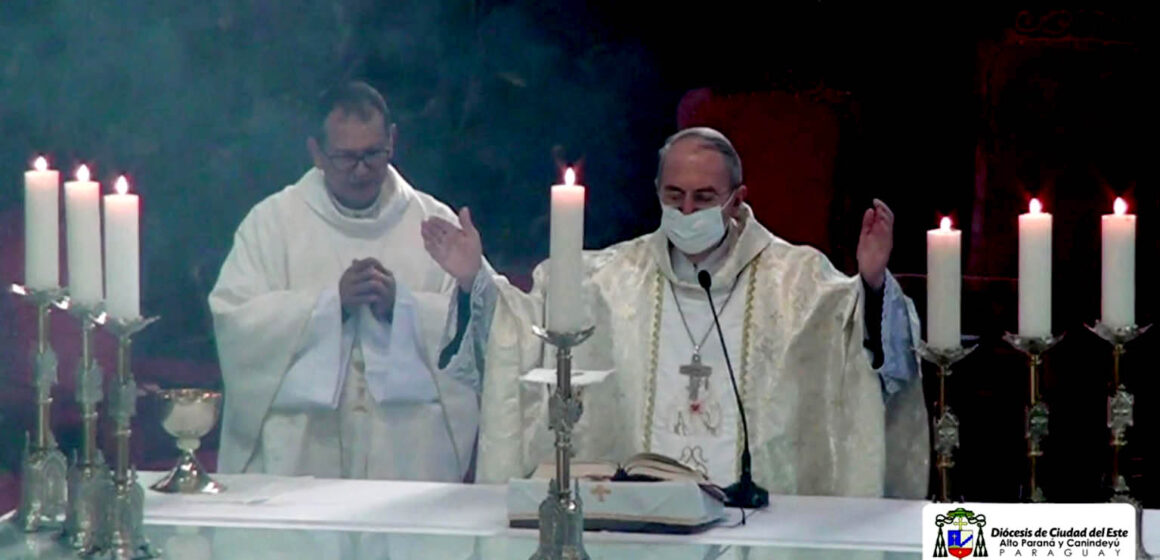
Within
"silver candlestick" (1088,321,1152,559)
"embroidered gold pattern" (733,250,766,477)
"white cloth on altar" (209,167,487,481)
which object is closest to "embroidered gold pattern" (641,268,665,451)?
"embroidered gold pattern" (733,250,766,477)

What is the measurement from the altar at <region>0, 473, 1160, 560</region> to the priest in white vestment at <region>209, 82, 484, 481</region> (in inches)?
62.8

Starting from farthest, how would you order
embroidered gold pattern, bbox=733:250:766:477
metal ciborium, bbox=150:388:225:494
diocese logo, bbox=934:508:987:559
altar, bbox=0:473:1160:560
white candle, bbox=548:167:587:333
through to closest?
1. embroidered gold pattern, bbox=733:250:766:477
2. metal ciborium, bbox=150:388:225:494
3. altar, bbox=0:473:1160:560
4. diocese logo, bbox=934:508:987:559
5. white candle, bbox=548:167:587:333

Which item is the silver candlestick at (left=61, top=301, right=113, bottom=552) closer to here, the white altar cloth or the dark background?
the white altar cloth

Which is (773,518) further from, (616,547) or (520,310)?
(520,310)

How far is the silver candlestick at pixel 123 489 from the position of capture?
3.70 meters

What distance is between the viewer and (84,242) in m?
3.75

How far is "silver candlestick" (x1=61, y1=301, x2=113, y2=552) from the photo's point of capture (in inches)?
149

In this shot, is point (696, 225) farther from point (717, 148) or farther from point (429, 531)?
point (429, 531)

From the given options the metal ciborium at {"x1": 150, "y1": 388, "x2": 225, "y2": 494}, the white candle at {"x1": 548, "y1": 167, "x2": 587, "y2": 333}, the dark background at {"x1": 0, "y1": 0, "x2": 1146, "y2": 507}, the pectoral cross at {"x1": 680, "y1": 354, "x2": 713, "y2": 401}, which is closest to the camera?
the white candle at {"x1": 548, "y1": 167, "x2": 587, "y2": 333}

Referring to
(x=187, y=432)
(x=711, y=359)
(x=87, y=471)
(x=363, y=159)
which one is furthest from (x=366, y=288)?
(x=87, y=471)

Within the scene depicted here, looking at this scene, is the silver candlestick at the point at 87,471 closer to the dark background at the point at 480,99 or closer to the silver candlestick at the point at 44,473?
the silver candlestick at the point at 44,473

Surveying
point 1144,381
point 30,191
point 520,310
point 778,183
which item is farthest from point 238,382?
point 1144,381

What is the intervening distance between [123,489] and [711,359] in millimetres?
2128

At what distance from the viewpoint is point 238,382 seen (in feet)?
20.0
